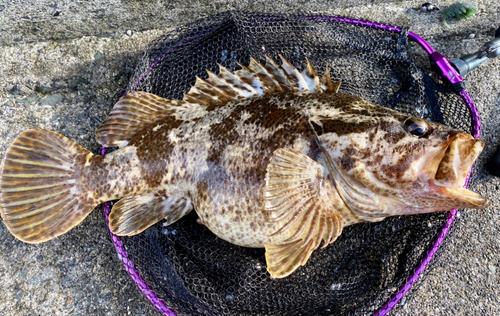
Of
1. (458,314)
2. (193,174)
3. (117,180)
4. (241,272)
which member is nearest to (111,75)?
(117,180)

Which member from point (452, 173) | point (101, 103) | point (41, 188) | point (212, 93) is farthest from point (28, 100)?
point (452, 173)

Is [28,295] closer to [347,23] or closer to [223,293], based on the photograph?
[223,293]

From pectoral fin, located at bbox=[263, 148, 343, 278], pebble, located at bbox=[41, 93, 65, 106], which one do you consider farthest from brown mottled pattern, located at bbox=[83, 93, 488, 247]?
pebble, located at bbox=[41, 93, 65, 106]

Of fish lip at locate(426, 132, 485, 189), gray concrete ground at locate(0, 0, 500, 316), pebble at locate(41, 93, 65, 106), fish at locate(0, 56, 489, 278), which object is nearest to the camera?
fish lip at locate(426, 132, 485, 189)

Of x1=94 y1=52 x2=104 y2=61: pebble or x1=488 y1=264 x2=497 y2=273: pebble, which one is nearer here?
x1=488 y1=264 x2=497 y2=273: pebble

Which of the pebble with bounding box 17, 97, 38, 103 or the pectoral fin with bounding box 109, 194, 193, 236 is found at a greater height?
the pebble with bounding box 17, 97, 38, 103

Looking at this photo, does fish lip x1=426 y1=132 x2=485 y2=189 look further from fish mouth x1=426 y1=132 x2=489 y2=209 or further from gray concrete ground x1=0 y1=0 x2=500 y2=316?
gray concrete ground x1=0 y1=0 x2=500 y2=316

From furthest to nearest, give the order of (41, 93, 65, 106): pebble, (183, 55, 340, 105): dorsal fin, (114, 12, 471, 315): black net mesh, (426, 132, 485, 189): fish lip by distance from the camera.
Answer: (41, 93, 65, 106): pebble < (114, 12, 471, 315): black net mesh < (183, 55, 340, 105): dorsal fin < (426, 132, 485, 189): fish lip
